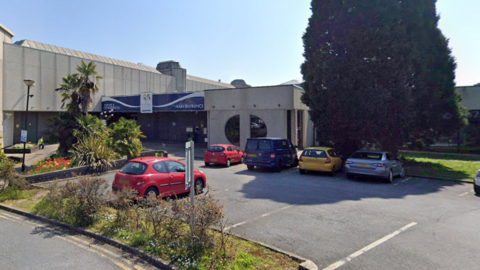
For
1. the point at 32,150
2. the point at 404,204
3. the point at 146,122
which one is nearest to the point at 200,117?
the point at 146,122

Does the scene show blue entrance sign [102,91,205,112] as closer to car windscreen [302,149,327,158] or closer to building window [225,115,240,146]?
building window [225,115,240,146]

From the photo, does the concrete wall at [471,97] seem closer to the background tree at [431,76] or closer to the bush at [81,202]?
the background tree at [431,76]

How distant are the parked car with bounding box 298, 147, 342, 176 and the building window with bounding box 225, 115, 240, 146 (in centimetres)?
1090

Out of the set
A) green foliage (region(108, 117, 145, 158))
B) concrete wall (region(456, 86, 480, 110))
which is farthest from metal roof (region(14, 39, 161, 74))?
concrete wall (region(456, 86, 480, 110))

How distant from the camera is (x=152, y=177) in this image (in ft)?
30.3

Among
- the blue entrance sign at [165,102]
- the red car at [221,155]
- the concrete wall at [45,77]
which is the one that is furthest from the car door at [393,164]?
the concrete wall at [45,77]

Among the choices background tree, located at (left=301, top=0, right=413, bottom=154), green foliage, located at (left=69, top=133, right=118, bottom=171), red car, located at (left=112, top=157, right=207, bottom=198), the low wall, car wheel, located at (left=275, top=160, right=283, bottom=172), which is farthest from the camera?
background tree, located at (left=301, top=0, right=413, bottom=154)

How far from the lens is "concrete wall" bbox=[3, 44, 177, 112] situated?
90.9 feet

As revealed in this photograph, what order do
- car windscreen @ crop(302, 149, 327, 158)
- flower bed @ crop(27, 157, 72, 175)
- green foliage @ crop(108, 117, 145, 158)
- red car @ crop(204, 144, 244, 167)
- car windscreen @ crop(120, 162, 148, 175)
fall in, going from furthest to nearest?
red car @ crop(204, 144, 244, 167) → green foliage @ crop(108, 117, 145, 158) → car windscreen @ crop(302, 149, 327, 158) → flower bed @ crop(27, 157, 72, 175) → car windscreen @ crop(120, 162, 148, 175)

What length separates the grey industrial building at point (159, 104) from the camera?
2425 centimetres

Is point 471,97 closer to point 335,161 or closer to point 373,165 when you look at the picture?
point 335,161

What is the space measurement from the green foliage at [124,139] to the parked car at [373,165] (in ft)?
38.8

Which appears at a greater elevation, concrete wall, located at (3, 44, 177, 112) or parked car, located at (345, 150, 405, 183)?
concrete wall, located at (3, 44, 177, 112)

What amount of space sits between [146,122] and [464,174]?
33449 millimetres
